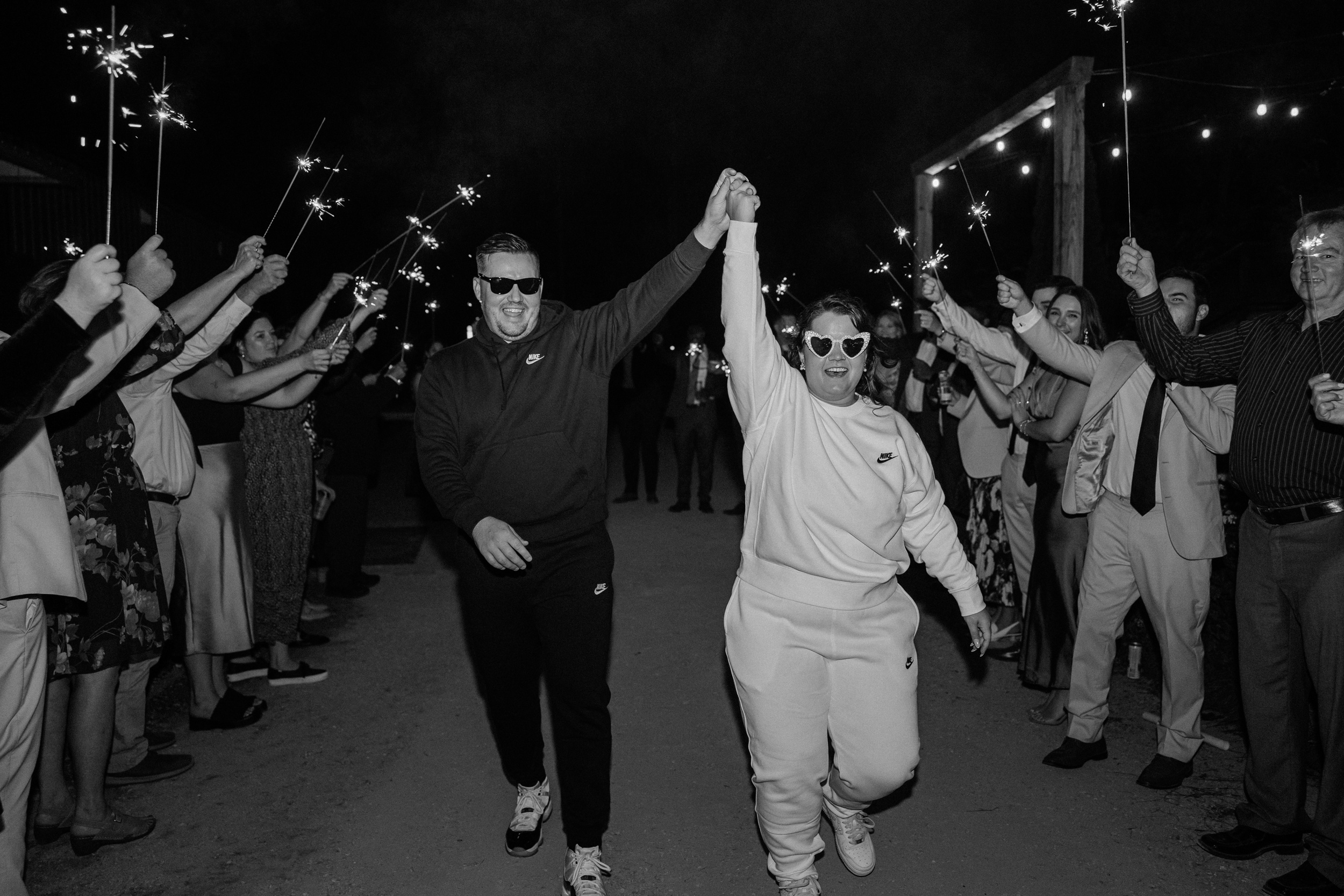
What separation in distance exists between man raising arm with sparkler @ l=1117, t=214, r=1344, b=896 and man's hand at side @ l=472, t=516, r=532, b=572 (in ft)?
8.73

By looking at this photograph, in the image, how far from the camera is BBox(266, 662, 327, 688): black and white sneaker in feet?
20.2

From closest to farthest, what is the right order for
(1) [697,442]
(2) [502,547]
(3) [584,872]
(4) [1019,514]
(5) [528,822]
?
(2) [502,547] < (3) [584,872] < (5) [528,822] < (4) [1019,514] < (1) [697,442]

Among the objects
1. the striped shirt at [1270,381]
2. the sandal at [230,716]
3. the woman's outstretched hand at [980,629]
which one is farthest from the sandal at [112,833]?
the striped shirt at [1270,381]

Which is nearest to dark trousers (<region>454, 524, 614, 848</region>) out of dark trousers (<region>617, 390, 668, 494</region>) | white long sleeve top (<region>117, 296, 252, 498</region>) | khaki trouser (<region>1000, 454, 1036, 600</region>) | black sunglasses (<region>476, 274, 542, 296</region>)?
black sunglasses (<region>476, 274, 542, 296</region>)

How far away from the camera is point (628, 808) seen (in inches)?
174

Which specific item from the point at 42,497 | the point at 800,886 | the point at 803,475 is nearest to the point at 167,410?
the point at 42,497

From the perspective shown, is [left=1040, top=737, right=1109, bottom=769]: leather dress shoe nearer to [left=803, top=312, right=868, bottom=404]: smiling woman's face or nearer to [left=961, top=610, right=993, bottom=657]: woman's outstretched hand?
[left=961, top=610, right=993, bottom=657]: woman's outstretched hand

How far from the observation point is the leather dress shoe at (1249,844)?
3.88m

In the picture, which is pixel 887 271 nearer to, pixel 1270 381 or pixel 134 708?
pixel 1270 381

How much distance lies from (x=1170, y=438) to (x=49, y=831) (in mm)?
5112

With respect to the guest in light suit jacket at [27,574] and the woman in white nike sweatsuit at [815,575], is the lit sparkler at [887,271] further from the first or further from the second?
the guest in light suit jacket at [27,574]

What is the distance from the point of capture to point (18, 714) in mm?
3072

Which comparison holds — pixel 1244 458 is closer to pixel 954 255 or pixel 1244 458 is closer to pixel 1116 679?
pixel 1116 679

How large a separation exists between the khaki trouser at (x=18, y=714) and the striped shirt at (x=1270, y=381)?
422cm
